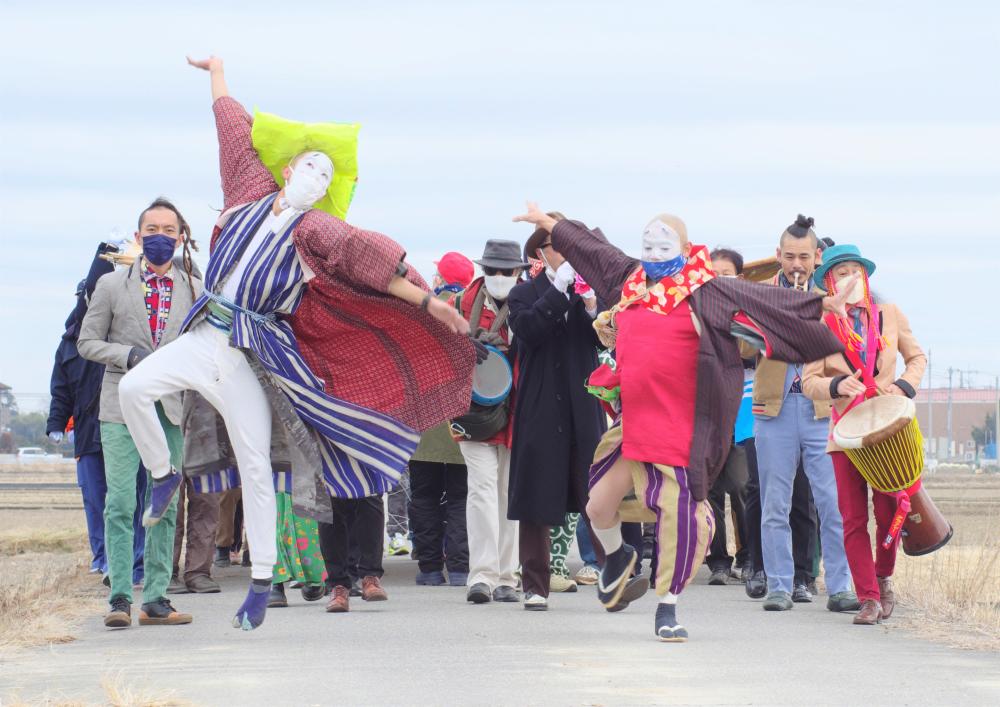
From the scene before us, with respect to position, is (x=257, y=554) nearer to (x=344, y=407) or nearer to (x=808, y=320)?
(x=344, y=407)

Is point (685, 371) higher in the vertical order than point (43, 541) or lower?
higher

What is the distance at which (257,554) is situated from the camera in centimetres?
808

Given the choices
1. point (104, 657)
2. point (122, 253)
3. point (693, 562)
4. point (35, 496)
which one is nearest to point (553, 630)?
point (693, 562)

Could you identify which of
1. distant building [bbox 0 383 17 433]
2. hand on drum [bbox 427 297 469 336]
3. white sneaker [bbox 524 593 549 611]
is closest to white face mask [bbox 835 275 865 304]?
white sneaker [bbox 524 593 549 611]

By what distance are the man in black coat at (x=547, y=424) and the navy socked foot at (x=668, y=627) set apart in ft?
5.48

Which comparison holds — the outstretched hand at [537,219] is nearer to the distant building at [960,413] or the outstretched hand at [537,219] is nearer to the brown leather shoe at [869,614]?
the brown leather shoe at [869,614]

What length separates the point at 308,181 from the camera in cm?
823

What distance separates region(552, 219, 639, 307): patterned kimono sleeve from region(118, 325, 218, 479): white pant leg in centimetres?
213

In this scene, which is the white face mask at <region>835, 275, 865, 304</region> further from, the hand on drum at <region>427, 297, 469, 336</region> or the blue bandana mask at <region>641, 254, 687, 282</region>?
the hand on drum at <region>427, 297, 469, 336</region>

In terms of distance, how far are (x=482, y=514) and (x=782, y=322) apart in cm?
314

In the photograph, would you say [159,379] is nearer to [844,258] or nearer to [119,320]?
[119,320]

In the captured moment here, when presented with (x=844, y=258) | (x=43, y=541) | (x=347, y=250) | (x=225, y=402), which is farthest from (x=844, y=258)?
(x=43, y=541)

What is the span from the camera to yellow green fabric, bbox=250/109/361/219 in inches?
331

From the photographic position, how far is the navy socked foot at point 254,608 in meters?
7.96
